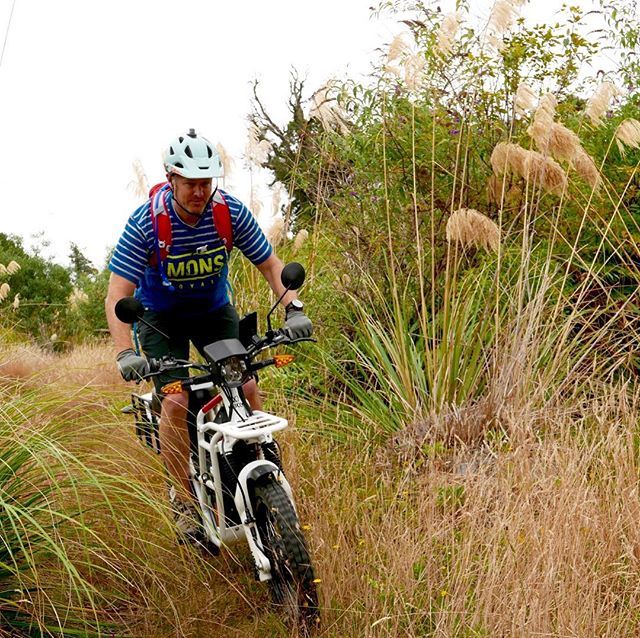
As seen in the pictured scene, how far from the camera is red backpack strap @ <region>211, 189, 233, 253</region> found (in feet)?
15.0

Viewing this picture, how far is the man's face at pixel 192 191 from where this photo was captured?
14.2ft

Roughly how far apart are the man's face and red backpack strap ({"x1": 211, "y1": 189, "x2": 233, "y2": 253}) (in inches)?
5.4

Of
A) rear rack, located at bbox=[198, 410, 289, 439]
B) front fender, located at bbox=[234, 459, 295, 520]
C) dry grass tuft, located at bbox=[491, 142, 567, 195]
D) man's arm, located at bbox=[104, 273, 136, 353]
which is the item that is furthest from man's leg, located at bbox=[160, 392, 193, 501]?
dry grass tuft, located at bbox=[491, 142, 567, 195]

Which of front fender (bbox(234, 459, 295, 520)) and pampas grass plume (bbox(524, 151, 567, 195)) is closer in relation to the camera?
front fender (bbox(234, 459, 295, 520))

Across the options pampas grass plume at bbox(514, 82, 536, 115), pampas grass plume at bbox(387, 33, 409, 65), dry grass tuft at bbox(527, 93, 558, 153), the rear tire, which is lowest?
the rear tire

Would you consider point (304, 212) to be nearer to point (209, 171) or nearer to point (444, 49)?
point (444, 49)

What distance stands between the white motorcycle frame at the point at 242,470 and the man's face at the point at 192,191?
3.06 feet

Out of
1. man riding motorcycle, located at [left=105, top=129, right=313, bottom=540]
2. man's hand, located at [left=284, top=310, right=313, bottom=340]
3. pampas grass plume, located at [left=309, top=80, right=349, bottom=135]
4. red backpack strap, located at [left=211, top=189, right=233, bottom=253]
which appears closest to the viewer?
man's hand, located at [left=284, top=310, right=313, bottom=340]

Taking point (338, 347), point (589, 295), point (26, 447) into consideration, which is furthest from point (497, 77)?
point (26, 447)

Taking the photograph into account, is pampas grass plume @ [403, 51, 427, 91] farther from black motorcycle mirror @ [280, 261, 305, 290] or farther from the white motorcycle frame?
the white motorcycle frame

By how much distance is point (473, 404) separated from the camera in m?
5.66

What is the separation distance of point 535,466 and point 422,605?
0.93 meters

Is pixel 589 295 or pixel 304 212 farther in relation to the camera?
pixel 304 212

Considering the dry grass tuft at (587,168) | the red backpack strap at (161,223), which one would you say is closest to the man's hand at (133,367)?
the red backpack strap at (161,223)
